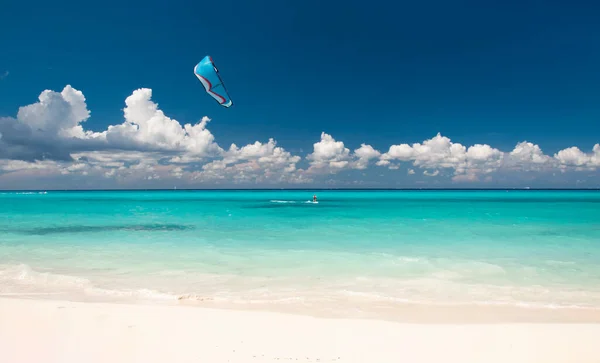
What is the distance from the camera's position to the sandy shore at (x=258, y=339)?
4.93 meters

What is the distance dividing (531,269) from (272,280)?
8205 millimetres

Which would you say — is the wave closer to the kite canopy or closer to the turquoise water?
the turquoise water

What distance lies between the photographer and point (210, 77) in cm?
1216

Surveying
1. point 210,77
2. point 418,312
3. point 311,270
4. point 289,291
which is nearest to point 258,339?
point 289,291

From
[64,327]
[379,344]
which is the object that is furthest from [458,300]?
[64,327]

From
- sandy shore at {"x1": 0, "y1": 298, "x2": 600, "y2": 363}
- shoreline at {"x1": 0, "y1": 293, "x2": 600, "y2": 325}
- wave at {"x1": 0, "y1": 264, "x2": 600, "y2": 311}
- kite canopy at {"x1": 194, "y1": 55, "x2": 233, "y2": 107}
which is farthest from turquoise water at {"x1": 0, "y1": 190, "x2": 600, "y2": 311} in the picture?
kite canopy at {"x1": 194, "y1": 55, "x2": 233, "y2": 107}

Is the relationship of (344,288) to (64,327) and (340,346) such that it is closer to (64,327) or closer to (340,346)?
(340,346)

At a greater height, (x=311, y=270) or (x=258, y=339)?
(x=258, y=339)

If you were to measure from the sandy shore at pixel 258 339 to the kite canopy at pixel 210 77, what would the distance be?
26.1 feet

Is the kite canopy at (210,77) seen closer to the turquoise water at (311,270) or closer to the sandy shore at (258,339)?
the turquoise water at (311,270)

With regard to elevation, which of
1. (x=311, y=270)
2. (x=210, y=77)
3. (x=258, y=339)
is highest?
(x=210, y=77)

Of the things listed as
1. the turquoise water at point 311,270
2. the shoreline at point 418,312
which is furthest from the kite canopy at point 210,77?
the shoreline at point 418,312

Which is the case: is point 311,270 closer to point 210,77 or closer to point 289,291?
point 289,291

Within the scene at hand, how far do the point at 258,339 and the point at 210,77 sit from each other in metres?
9.24
